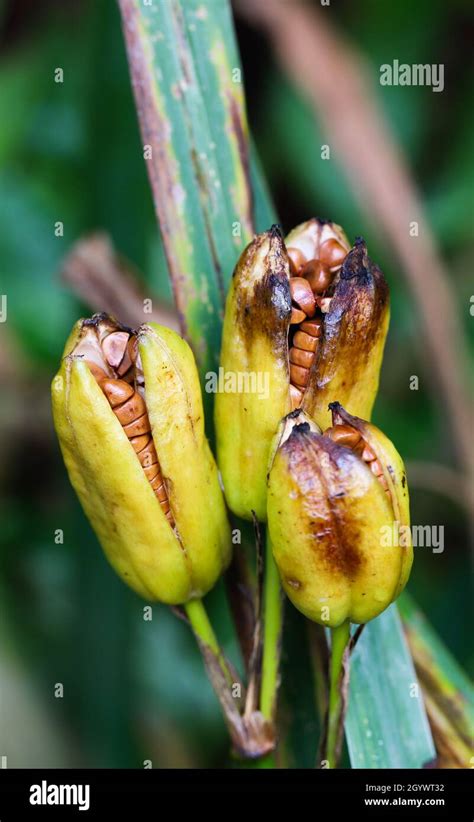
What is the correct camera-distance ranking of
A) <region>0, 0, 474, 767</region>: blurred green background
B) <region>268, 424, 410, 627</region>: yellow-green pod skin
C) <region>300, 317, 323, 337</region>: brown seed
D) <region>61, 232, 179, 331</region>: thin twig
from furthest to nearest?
<region>0, 0, 474, 767</region>: blurred green background → <region>61, 232, 179, 331</region>: thin twig → <region>300, 317, 323, 337</region>: brown seed → <region>268, 424, 410, 627</region>: yellow-green pod skin

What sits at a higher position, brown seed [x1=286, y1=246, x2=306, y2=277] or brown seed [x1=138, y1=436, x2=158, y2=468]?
brown seed [x1=286, y1=246, x2=306, y2=277]

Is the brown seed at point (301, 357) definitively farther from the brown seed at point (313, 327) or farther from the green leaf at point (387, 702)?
the green leaf at point (387, 702)

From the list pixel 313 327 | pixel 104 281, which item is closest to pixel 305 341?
pixel 313 327

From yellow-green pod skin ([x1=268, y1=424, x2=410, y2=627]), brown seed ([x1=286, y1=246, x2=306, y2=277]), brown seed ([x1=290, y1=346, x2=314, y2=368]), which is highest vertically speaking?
brown seed ([x1=286, y1=246, x2=306, y2=277])

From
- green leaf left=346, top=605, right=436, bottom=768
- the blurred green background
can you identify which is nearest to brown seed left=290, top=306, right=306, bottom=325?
green leaf left=346, top=605, right=436, bottom=768

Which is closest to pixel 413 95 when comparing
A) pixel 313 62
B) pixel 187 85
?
pixel 313 62

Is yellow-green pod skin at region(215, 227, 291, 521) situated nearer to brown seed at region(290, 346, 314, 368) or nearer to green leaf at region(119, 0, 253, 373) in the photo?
brown seed at region(290, 346, 314, 368)
